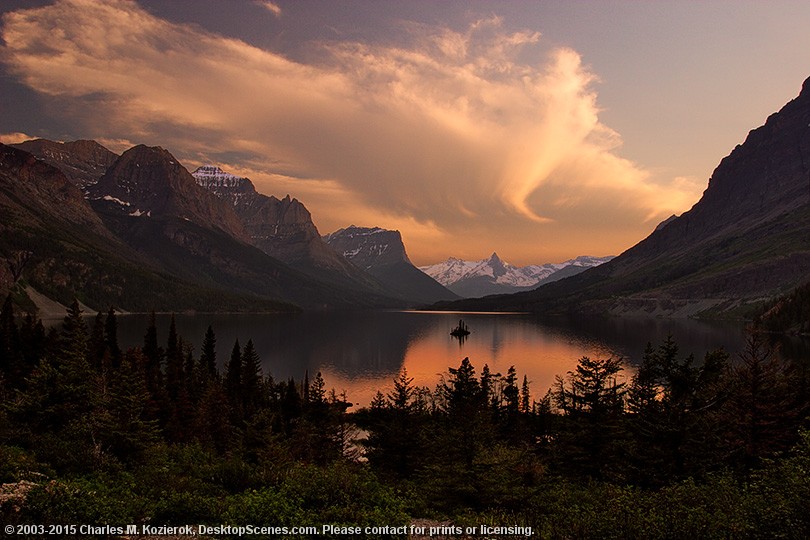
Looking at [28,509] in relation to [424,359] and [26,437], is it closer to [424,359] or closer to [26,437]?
[26,437]

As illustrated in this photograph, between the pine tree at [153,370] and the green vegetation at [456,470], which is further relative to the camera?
the pine tree at [153,370]

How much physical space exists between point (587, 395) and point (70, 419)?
140ft

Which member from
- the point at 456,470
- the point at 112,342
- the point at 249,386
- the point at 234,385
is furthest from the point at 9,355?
the point at 456,470

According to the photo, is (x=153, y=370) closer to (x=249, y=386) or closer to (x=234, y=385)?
(x=234, y=385)

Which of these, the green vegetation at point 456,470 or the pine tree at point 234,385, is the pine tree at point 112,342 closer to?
the pine tree at point 234,385

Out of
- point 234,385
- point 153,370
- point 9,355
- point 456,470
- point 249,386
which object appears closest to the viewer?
point 456,470

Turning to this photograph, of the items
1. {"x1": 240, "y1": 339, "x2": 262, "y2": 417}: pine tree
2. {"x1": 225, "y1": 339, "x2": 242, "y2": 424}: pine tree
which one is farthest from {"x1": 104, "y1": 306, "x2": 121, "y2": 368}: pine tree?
{"x1": 240, "y1": 339, "x2": 262, "y2": 417}: pine tree

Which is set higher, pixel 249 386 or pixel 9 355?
pixel 9 355

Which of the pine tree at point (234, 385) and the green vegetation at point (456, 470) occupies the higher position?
the green vegetation at point (456, 470)

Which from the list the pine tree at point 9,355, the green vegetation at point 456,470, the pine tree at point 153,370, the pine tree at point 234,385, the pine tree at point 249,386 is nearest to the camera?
the green vegetation at point 456,470

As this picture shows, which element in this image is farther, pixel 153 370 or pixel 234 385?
pixel 234 385

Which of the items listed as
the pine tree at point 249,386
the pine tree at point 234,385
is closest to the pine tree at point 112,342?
the pine tree at point 234,385

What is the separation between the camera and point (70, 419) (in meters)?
32.4

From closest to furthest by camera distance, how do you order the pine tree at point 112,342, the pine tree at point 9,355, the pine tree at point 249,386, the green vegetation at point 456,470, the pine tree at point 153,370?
1. the green vegetation at point 456,470
2. the pine tree at point 153,370
3. the pine tree at point 9,355
4. the pine tree at point 249,386
5. the pine tree at point 112,342
